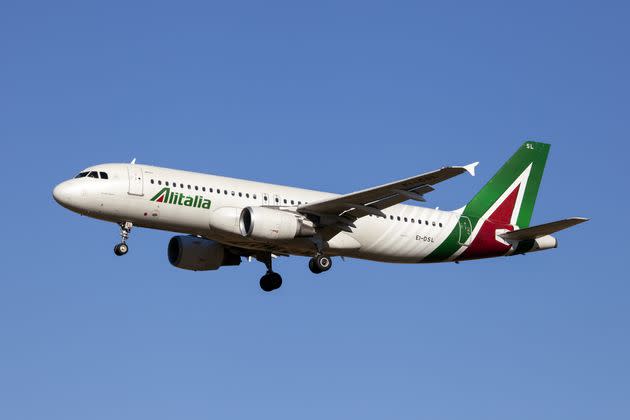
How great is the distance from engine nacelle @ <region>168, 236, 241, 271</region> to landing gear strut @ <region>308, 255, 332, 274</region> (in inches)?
191

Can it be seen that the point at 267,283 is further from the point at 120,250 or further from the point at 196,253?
the point at 120,250

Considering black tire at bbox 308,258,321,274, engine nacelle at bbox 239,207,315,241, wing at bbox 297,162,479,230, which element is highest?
wing at bbox 297,162,479,230

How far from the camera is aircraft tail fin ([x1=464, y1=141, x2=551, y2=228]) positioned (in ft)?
181

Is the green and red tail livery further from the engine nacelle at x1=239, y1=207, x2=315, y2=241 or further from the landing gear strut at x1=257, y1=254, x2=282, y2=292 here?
the engine nacelle at x1=239, y1=207, x2=315, y2=241

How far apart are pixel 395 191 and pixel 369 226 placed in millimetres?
4132

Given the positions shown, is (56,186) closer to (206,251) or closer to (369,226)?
(206,251)

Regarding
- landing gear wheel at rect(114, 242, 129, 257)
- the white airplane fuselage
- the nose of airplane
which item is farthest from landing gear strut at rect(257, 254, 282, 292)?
the nose of airplane

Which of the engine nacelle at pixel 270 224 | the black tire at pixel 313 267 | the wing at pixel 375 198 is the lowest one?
the black tire at pixel 313 267

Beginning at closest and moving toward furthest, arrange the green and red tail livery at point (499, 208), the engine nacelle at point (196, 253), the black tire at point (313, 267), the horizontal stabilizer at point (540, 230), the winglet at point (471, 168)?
1. the winglet at point (471, 168)
2. the horizontal stabilizer at point (540, 230)
3. the black tire at point (313, 267)
4. the engine nacelle at point (196, 253)
5. the green and red tail livery at point (499, 208)

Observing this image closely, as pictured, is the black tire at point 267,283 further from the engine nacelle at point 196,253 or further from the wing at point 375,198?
the wing at point 375,198

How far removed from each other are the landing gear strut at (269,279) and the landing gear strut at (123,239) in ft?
26.1

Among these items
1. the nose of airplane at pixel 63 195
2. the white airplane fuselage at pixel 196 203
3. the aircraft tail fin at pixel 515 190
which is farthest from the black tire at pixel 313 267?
the nose of airplane at pixel 63 195

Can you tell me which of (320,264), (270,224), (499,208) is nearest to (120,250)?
(270,224)

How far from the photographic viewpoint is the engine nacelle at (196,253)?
52.9 m
